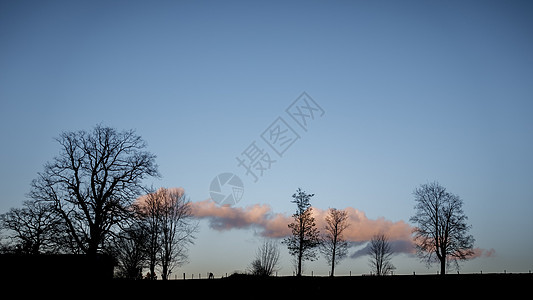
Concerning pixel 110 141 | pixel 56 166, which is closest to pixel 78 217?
pixel 56 166

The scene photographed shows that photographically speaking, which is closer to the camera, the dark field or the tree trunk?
the dark field

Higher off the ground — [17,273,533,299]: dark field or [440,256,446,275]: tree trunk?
[17,273,533,299]: dark field

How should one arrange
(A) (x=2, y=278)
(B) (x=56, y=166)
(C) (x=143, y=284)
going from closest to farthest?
(C) (x=143, y=284)
(A) (x=2, y=278)
(B) (x=56, y=166)

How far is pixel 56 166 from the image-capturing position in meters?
30.2

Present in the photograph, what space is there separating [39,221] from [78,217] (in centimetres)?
283

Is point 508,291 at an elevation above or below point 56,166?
below

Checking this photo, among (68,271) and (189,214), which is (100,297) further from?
(189,214)

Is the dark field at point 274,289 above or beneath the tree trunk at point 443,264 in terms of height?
above

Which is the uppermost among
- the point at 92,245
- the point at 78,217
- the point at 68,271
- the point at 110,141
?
the point at 110,141

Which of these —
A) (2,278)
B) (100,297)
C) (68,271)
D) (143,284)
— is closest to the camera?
(100,297)

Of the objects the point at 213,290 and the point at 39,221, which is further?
the point at 39,221

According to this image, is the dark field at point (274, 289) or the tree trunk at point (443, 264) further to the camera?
the tree trunk at point (443, 264)

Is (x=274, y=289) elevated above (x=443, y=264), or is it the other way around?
(x=274, y=289)

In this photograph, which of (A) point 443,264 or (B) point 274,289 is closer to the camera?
(B) point 274,289
